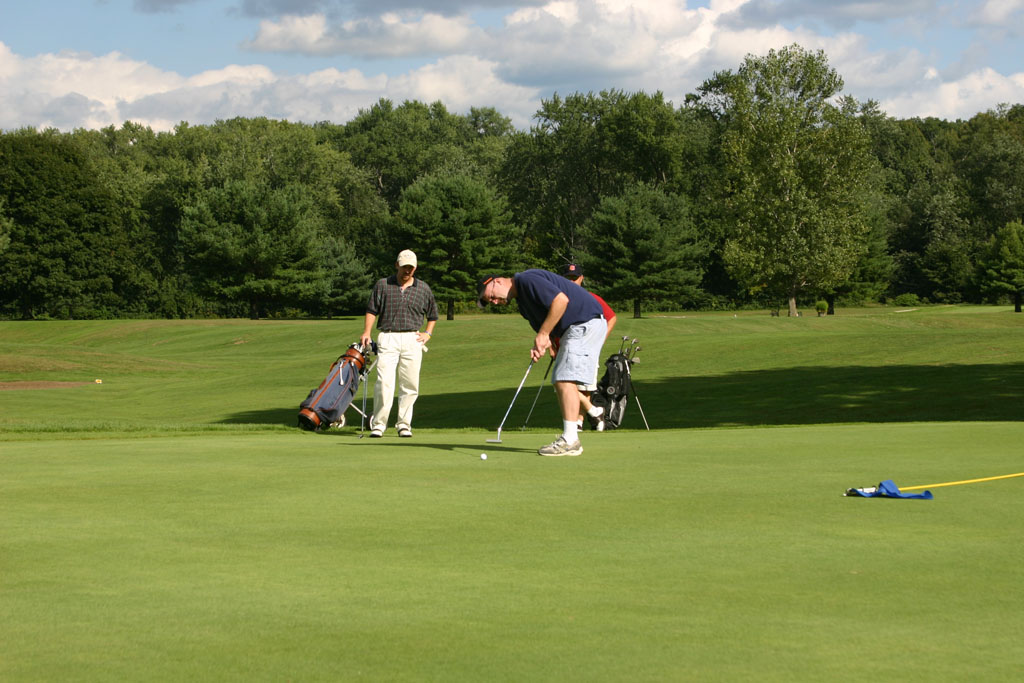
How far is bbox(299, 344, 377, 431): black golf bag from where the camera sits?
54.6 ft

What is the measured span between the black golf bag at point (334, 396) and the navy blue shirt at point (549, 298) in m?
6.04

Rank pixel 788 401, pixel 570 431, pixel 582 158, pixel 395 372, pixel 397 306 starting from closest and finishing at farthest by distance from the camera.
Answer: pixel 570 431
pixel 397 306
pixel 395 372
pixel 788 401
pixel 582 158

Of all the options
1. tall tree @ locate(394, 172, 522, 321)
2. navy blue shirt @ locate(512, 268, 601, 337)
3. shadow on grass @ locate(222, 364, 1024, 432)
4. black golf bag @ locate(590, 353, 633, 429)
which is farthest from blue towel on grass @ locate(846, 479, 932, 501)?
tall tree @ locate(394, 172, 522, 321)

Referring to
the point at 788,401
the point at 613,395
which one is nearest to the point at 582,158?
the point at 788,401

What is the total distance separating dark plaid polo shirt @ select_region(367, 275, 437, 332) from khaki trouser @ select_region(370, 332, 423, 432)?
0.12 metres

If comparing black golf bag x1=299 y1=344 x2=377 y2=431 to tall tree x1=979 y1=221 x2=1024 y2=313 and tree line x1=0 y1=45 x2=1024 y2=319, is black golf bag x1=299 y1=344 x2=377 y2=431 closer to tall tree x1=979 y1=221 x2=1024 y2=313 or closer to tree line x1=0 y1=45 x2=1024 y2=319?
tree line x1=0 y1=45 x2=1024 y2=319

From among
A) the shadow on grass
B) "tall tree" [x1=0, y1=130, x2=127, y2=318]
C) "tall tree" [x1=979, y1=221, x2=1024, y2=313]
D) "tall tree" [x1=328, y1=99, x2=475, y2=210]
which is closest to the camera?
the shadow on grass

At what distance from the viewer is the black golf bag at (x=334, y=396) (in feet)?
54.6

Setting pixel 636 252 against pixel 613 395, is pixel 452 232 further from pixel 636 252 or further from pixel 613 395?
pixel 613 395

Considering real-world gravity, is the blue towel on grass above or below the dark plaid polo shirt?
below

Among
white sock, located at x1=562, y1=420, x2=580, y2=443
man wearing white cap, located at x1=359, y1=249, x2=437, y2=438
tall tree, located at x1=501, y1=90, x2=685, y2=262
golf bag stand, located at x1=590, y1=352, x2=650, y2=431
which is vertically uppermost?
tall tree, located at x1=501, y1=90, x2=685, y2=262

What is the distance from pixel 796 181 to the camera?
6450cm

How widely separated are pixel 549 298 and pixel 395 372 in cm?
429

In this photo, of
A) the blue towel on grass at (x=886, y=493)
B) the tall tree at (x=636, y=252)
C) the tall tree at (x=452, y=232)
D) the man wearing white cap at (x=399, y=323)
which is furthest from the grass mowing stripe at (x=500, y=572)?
the tall tree at (x=452, y=232)
